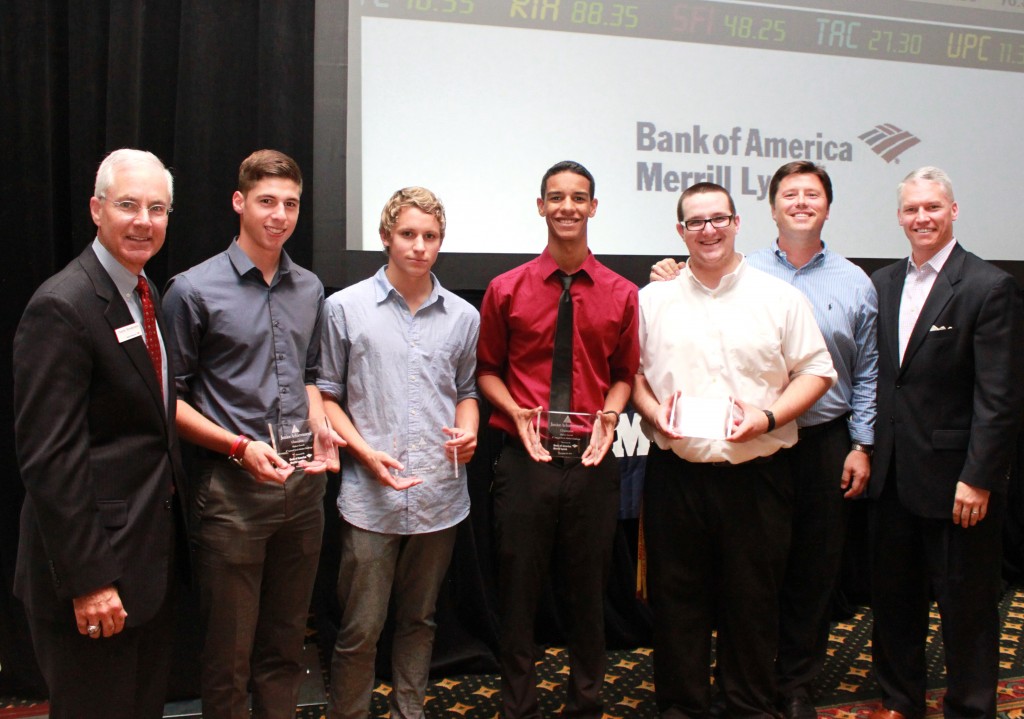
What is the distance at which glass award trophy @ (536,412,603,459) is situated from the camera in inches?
86.0

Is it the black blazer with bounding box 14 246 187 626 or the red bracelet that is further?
the red bracelet

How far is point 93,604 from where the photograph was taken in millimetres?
1603

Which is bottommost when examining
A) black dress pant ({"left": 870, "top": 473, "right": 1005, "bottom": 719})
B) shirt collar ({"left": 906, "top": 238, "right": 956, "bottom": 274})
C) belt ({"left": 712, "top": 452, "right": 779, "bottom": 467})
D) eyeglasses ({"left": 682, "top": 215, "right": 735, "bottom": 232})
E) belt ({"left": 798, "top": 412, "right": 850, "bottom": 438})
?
black dress pant ({"left": 870, "top": 473, "right": 1005, "bottom": 719})

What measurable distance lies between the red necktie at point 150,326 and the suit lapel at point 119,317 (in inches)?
2.6

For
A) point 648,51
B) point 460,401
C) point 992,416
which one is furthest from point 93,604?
point 648,51

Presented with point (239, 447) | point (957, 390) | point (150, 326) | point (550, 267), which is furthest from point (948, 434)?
point (150, 326)

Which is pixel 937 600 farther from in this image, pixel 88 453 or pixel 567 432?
pixel 88 453

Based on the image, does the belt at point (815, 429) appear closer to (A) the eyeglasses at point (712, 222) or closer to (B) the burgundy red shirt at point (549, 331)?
(B) the burgundy red shirt at point (549, 331)

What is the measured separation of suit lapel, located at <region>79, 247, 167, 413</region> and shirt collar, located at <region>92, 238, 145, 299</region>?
0.01 m

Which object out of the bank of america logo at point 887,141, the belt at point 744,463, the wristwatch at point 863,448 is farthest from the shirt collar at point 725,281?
the bank of america logo at point 887,141

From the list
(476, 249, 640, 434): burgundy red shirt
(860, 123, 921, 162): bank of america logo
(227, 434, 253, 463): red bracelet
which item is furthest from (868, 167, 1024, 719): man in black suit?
(227, 434, 253, 463): red bracelet

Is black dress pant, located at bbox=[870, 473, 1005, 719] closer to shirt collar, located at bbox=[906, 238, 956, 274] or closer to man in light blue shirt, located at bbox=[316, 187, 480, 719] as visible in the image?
shirt collar, located at bbox=[906, 238, 956, 274]

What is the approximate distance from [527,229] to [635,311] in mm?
920

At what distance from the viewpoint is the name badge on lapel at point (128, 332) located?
167 centimetres
